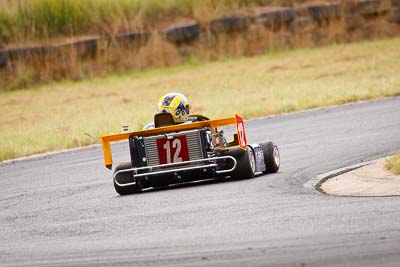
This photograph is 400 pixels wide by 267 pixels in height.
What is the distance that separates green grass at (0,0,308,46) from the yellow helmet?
88.2 ft

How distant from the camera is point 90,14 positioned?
41188mm

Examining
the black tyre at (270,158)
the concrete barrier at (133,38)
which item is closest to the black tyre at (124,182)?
the black tyre at (270,158)

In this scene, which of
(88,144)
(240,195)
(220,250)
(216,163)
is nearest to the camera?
(220,250)

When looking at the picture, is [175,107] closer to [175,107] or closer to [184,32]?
[175,107]

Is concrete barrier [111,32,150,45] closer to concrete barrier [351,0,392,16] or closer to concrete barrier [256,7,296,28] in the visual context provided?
concrete barrier [256,7,296,28]

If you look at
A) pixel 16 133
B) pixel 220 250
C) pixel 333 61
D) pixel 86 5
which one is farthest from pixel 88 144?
pixel 86 5

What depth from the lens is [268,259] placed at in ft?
24.9

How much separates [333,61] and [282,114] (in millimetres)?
13429

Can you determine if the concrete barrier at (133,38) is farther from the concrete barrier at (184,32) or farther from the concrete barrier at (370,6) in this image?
the concrete barrier at (370,6)

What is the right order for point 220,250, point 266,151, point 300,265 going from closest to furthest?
point 300,265 < point 220,250 < point 266,151

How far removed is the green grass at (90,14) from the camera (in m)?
39.9

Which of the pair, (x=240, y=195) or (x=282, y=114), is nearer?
(x=240, y=195)

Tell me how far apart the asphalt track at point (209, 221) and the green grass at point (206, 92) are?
7.80 m

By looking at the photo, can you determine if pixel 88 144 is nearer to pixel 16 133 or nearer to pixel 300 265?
pixel 16 133
